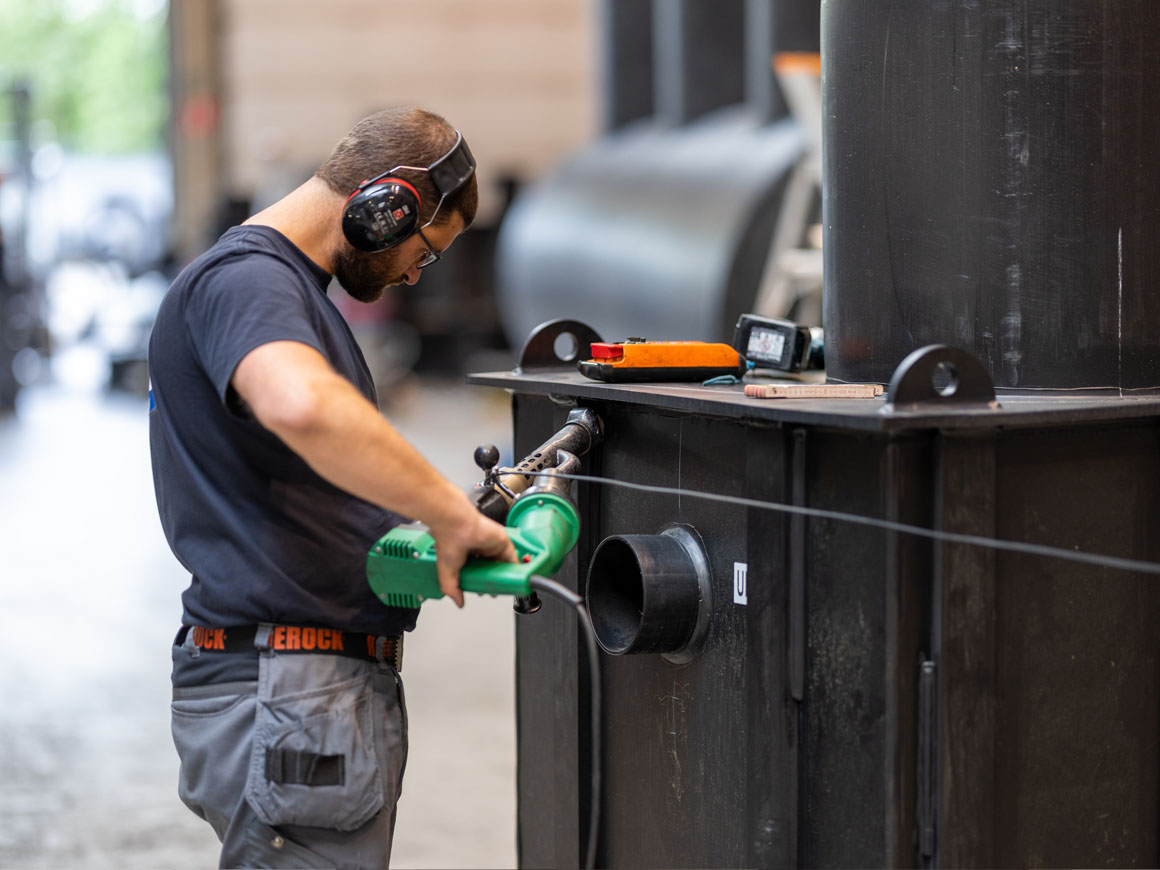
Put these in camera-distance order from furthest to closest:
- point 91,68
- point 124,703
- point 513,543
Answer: point 91,68 → point 124,703 → point 513,543

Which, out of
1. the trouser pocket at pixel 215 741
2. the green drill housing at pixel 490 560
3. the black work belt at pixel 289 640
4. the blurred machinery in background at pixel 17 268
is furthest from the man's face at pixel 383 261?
the blurred machinery in background at pixel 17 268

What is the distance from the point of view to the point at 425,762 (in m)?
4.40

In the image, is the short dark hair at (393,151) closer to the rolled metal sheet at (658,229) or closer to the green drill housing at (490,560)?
the green drill housing at (490,560)

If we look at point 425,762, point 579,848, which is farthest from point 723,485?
point 425,762

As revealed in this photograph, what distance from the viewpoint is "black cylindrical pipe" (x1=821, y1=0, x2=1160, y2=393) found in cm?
219

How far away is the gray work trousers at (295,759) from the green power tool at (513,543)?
173 mm

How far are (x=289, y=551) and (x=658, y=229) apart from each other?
5484 mm

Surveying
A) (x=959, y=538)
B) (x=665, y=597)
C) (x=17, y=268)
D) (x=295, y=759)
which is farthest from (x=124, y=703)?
(x=17, y=268)

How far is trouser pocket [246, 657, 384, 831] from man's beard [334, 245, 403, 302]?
61 centimetres

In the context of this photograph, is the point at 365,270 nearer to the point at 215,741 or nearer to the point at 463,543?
the point at 463,543

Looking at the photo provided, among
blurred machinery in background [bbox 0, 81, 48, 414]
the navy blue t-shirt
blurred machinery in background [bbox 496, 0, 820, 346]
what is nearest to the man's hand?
the navy blue t-shirt

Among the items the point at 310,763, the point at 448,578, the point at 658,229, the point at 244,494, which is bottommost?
the point at 310,763

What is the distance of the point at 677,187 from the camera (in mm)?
7414

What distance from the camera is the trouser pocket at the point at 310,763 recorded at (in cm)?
209
